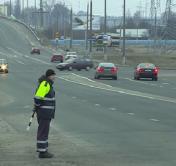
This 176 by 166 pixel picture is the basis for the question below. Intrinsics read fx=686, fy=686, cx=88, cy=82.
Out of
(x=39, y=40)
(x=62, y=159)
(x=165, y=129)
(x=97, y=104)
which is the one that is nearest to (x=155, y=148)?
(x=62, y=159)

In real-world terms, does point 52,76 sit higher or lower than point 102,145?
higher

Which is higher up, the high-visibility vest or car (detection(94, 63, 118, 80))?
the high-visibility vest

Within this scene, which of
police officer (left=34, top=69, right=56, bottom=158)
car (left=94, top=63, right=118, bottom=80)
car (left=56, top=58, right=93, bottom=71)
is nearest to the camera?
police officer (left=34, top=69, right=56, bottom=158)

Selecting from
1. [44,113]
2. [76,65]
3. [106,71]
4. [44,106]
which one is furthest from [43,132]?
[76,65]

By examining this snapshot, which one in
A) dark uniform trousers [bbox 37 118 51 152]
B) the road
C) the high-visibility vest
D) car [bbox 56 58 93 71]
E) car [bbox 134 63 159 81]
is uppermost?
the high-visibility vest

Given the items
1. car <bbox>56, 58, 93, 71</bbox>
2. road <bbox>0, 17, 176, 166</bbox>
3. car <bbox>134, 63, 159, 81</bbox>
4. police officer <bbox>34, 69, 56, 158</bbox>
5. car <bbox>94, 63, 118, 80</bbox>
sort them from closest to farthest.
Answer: road <bbox>0, 17, 176, 166</bbox> → police officer <bbox>34, 69, 56, 158</bbox> → car <bbox>134, 63, 159, 81</bbox> → car <bbox>94, 63, 118, 80</bbox> → car <bbox>56, 58, 93, 71</bbox>

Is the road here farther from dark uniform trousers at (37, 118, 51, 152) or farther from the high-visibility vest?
the high-visibility vest

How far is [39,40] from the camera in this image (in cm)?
16938

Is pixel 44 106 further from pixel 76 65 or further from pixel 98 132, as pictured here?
pixel 76 65

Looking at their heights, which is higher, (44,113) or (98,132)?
(44,113)

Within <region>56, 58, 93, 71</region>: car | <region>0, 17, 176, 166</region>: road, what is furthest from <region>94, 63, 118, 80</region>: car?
<region>0, 17, 176, 166</region>: road

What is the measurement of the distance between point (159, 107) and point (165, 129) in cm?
832

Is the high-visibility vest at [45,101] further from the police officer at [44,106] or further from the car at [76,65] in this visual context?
the car at [76,65]

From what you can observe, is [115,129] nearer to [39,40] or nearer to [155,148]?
[155,148]
